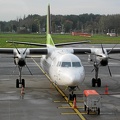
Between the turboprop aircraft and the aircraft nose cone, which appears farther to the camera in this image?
the turboprop aircraft

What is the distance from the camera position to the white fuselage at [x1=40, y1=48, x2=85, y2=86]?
17.3 m

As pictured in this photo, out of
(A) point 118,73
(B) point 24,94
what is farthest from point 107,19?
(B) point 24,94

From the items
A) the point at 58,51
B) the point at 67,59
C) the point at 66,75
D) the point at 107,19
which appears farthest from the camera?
the point at 107,19

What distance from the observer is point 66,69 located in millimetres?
18234

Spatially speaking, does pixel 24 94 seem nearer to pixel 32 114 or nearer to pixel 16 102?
pixel 16 102

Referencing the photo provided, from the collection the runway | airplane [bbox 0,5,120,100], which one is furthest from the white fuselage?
the runway

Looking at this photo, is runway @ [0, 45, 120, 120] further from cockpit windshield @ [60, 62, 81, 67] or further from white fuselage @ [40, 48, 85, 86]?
cockpit windshield @ [60, 62, 81, 67]

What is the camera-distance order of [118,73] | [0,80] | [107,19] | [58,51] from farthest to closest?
[107,19]
[118,73]
[0,80]
[58,51]

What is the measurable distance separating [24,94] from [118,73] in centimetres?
1357

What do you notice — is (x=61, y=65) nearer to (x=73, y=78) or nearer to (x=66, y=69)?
(x=66, y=69)

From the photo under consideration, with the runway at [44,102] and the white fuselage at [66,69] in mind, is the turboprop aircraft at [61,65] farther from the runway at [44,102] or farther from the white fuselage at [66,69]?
the runway at [44,102]

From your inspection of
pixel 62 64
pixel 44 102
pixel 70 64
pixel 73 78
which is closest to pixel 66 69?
pixel 70 64

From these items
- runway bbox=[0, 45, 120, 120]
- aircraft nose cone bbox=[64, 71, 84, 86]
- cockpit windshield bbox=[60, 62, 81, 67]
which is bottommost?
runway bbox=[0, 45, 120, 120]

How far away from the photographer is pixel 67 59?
18.9 meters
